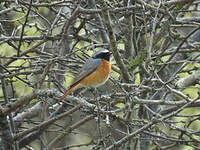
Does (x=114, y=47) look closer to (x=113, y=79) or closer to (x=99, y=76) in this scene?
(x=113, y=79)

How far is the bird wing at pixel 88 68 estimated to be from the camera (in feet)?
16.9

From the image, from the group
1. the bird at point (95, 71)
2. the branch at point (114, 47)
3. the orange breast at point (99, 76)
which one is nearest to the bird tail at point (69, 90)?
the bird at point (95, 71)

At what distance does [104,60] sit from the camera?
5.39 meters

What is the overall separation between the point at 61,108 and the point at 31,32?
176cm

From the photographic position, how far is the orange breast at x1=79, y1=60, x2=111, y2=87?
16.9ft

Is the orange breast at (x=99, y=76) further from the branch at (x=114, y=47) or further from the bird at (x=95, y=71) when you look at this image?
the branch at (x=114, y=47)

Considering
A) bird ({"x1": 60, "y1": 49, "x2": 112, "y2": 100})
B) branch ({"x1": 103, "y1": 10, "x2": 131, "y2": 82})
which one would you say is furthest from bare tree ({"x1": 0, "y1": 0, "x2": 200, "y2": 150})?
bird ({"x1": 60, "y1": 49, "x2": 112, "y2": 100})

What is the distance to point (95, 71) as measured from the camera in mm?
5422

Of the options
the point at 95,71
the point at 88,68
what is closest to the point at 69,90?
the point at 88,68

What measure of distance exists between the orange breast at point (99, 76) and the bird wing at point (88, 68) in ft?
0.23

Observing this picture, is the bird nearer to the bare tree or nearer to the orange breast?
the orange breast

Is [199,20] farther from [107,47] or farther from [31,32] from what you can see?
[31,32]

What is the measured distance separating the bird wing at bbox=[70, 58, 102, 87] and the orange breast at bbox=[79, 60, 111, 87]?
0.07 metres

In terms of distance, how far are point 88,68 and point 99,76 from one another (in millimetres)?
201
